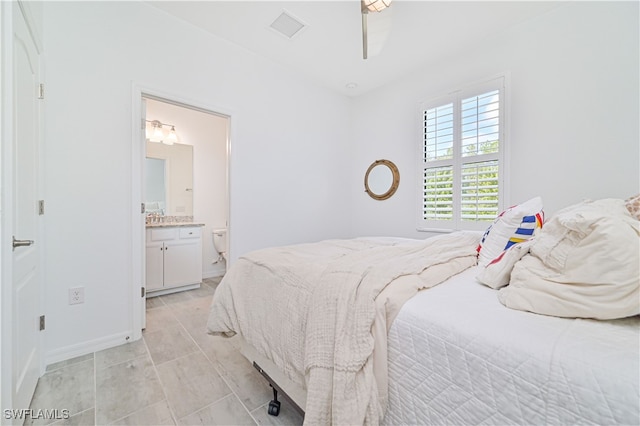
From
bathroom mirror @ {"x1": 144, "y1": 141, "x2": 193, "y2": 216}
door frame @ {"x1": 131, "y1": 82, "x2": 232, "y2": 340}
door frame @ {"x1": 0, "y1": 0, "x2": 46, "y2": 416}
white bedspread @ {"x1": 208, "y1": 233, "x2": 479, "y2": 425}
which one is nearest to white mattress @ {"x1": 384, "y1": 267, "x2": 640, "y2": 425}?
white bedspread @ {"x1": 208, "y1": 233, "x2": 479, "y2": 425}

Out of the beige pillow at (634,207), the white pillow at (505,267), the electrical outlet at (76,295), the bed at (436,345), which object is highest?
the beige pillow at (634,207)

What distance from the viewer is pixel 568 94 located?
82.2 inches

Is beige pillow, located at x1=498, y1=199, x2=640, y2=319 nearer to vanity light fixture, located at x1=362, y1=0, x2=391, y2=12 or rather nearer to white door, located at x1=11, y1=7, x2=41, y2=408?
vanity light fixture, located at x1=362, y1=0, x2=391, y2=12

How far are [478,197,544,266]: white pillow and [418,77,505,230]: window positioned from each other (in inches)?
47.2

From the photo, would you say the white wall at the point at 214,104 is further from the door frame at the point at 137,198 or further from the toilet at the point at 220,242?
the toilet at the point at 220,242

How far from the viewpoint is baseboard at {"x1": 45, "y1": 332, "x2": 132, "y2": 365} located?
1.81m

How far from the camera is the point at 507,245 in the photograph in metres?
1.33

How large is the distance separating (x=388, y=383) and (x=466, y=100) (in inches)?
111

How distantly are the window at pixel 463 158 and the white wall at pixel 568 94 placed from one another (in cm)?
12

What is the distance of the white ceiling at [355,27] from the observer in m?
2.13

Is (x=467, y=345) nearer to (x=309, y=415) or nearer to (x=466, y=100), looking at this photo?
(x=309, y=415)

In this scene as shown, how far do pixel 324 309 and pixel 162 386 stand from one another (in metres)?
1.32

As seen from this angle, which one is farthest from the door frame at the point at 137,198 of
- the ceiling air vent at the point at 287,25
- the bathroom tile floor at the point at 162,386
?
the ceiling air vent at the point at 287,25

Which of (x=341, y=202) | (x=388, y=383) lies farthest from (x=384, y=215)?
(x=388, y=383)
